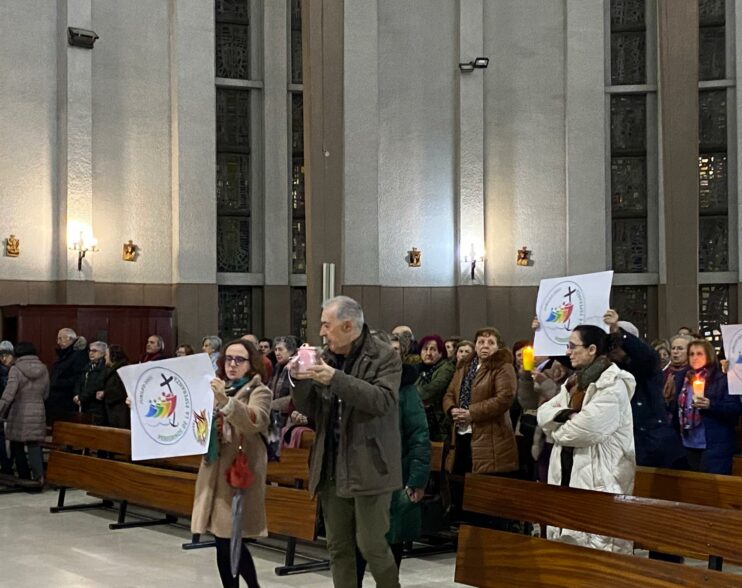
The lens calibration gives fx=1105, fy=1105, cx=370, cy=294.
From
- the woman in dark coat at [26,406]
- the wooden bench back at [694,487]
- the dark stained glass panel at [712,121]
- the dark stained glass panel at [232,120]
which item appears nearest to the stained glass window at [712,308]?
the dark stained glass panel at [712,121]

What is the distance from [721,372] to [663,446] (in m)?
1.40

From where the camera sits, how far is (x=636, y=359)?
6414mm

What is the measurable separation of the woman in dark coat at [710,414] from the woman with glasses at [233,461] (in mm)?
3343

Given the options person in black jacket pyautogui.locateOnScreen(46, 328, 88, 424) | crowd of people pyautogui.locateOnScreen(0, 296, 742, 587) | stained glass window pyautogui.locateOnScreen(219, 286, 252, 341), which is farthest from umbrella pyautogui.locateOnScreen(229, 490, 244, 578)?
stained glass window pyautogui.locateOnScreen(219, 286, 252, 341)

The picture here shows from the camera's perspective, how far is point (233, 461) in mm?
6078

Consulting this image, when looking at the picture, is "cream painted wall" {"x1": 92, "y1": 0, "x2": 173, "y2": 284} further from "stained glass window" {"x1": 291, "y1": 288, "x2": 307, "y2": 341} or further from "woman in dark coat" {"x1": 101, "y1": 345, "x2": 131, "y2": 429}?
"woman in dark coat" {"x1": 101, "y1": 345, "x2": 131, "y2": 429}

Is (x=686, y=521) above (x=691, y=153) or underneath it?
underneath

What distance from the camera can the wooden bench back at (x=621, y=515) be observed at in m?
5.11

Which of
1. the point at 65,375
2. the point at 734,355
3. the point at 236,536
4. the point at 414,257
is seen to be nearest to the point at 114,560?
the point at 236,536

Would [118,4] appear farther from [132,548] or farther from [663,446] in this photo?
[663,446]

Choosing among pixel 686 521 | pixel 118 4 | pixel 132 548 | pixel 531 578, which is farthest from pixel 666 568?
pixel 118 4

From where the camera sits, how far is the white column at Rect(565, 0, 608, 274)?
19.1 metres

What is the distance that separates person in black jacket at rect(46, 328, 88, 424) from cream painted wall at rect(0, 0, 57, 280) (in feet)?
13.5

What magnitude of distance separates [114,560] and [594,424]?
4118 millimetres
